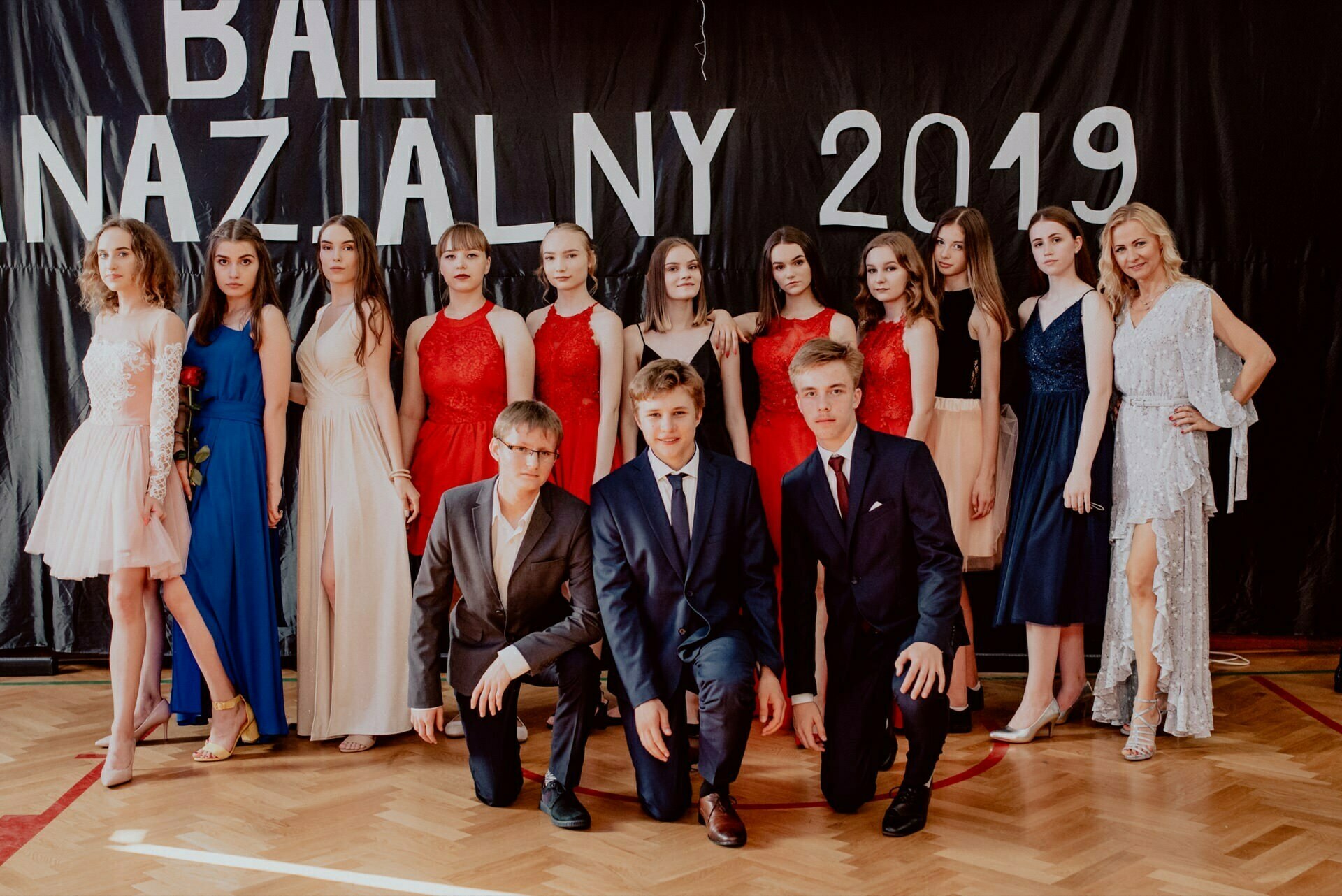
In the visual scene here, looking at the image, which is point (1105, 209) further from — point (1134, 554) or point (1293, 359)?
point (1134, 554)

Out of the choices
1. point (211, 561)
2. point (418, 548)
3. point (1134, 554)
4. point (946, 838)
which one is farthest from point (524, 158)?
point (946, 838)

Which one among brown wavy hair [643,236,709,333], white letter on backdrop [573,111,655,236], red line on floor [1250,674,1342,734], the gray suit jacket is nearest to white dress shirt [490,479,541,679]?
the gray suit jacket

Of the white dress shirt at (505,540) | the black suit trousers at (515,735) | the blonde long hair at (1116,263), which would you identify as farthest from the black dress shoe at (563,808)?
the blonde long hair at (1116,263)

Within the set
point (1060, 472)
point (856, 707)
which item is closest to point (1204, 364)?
point (1060, 472)

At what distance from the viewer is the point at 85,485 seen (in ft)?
10.6

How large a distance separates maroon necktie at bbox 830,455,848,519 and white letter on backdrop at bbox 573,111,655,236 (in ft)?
5.74

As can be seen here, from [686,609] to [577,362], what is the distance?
1155 millimetres

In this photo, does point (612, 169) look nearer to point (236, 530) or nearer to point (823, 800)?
point (236, 530)

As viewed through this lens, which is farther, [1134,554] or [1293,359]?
[1293,359]

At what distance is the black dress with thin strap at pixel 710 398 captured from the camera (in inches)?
143

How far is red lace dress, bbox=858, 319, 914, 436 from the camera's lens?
11.8 feet

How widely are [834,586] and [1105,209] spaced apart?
2.28 metres

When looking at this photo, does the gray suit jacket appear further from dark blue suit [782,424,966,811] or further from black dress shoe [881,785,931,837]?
black dress shoe [881,785,931,837]

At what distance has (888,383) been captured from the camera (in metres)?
3.62
